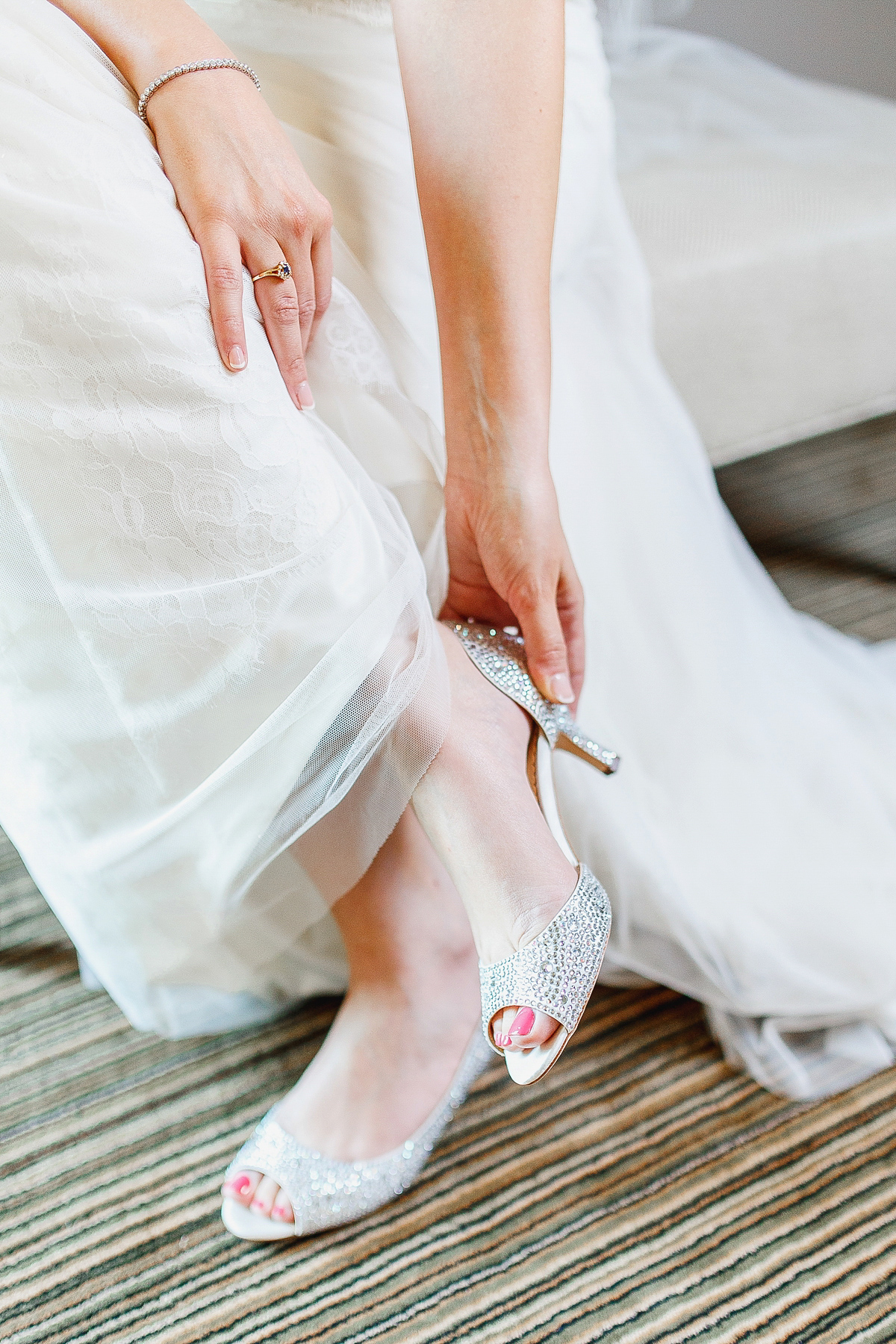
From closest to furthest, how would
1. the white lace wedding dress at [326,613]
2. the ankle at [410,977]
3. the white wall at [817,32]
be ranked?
the white lace wedding dress at [326,613] → the ankle at [410,977] → the white wall at [817,32]

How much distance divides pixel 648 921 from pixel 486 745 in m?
0.27

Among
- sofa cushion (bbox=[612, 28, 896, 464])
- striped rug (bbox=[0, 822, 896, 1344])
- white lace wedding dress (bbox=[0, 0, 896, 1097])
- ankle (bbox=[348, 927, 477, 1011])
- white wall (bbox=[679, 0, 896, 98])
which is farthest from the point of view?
white wall (bbox=[679, 0, 896, 98])

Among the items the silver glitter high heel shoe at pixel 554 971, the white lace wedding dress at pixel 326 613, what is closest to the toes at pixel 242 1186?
the white lace wedding dress at pixel 326 613

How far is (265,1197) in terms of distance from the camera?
65cm

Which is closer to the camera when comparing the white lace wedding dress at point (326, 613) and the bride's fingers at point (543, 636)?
the white lace wedding dress at point (326, 613)

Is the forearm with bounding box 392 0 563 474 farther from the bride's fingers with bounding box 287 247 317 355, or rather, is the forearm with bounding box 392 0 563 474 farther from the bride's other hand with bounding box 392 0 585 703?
the bride's fingers with bounding box 287 247 317 355

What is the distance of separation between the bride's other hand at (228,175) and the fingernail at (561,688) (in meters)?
0.23

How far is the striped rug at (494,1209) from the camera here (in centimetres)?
60

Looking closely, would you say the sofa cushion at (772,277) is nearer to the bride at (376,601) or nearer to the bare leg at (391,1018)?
the bride at (376,601)

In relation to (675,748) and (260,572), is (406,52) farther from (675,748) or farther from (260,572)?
(675,748)

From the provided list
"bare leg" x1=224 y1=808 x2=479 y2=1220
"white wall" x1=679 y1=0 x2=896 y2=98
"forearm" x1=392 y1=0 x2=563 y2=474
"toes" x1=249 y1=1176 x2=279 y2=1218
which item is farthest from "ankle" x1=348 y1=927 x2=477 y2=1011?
"white wall" x1=679 y1=0 x2=896 y2=98

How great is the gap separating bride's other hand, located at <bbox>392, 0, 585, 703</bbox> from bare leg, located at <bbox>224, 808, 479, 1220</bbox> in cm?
18

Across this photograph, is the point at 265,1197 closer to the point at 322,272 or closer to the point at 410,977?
the point at 410,977

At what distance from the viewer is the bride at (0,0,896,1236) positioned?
0.48 meters
